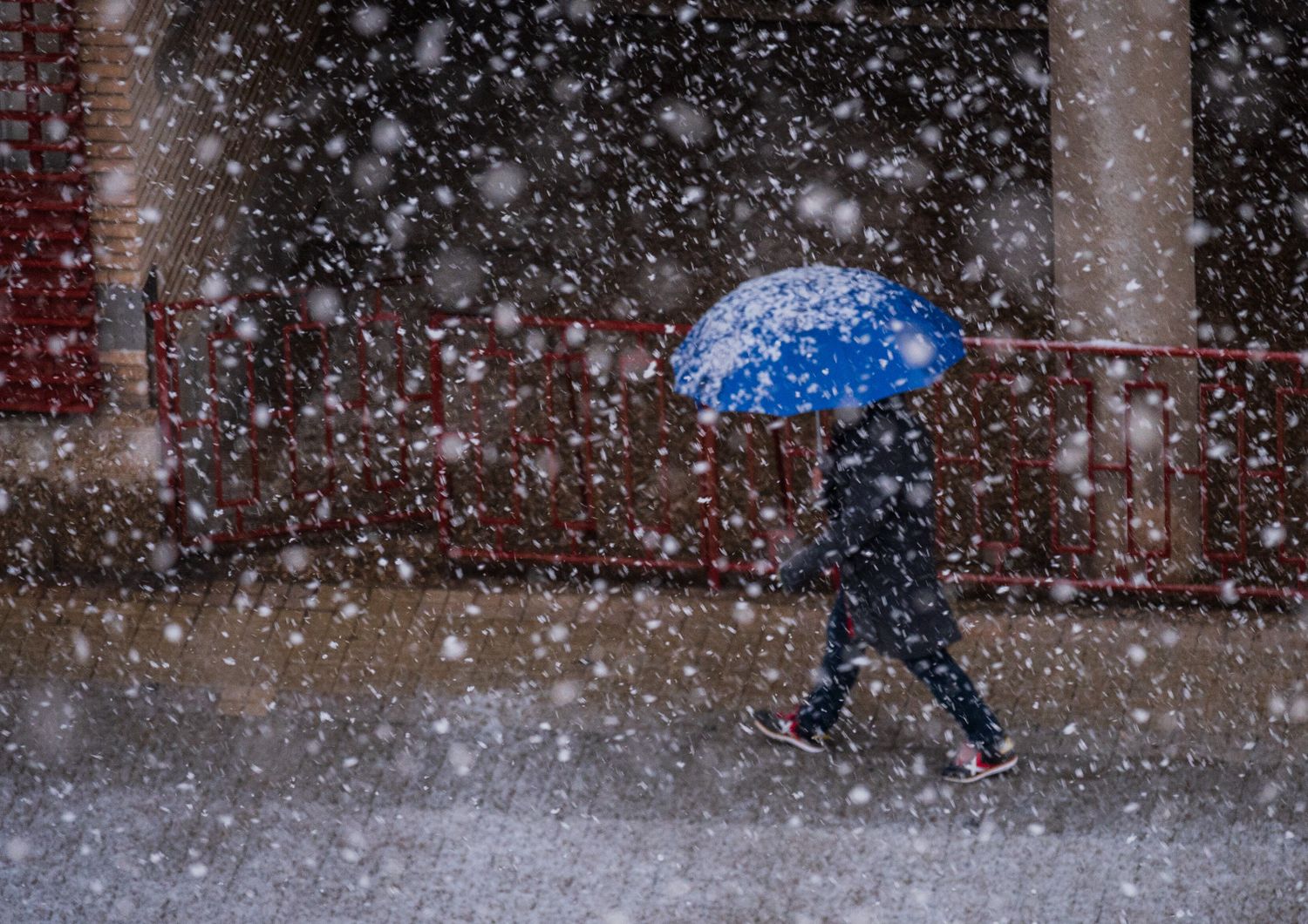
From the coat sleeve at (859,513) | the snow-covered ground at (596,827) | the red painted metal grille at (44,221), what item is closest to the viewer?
the snow-covered ground at (596,827)

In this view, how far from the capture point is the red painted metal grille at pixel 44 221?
8.05 m

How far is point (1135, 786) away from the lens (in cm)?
597

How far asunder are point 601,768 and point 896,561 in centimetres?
128

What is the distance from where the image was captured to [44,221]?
820cm

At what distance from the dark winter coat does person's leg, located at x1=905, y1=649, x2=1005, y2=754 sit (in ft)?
0.26

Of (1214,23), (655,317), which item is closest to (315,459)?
(655,317)

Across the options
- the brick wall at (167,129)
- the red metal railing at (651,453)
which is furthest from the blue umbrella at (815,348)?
the brick wall at (167,129)

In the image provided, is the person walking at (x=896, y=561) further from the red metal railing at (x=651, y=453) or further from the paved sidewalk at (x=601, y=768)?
the red metal railing at (x=651, y=453)

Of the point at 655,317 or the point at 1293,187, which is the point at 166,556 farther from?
the point at 1293,187

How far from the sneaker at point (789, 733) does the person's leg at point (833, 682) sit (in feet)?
0.10

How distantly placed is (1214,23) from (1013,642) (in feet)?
32.7

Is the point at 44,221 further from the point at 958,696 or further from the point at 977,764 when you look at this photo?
the point at 977,764

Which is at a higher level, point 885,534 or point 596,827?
point 885,534

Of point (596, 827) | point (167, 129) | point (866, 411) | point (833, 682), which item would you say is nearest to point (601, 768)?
point (596, 827)
